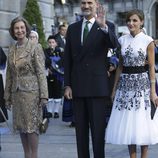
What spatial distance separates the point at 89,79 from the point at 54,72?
587 centimetres

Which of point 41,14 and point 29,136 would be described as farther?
point 41,14

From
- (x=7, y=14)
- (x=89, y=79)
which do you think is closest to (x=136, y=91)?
(x=89, y=79)

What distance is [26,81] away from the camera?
634 centimetres

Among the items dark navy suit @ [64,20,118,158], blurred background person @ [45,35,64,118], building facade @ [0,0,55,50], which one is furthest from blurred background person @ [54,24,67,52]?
dark navy suit @ [64,20,118,158]

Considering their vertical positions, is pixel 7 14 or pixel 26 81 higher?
pixel 7 14

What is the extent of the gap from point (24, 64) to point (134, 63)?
4.40ft

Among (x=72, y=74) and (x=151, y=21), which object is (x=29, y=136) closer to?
(x=72, y=74)

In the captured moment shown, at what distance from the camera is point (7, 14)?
16.7 m

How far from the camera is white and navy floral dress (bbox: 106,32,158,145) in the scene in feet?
21.4

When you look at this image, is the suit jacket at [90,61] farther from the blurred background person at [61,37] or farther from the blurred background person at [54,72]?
the blurred background person at [61,37]

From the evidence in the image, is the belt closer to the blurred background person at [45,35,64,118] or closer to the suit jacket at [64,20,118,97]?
the suit jacket at [64,20,118,97]

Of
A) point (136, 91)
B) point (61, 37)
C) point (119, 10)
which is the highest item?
point (119, 10)

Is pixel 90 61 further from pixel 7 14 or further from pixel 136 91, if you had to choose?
pixel 7 14

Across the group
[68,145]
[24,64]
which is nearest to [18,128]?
[24,64]
